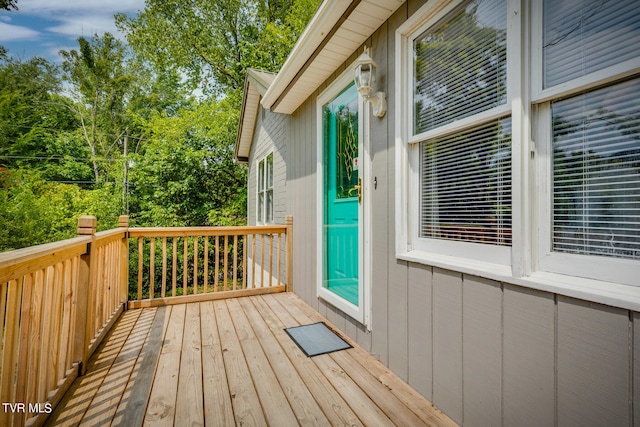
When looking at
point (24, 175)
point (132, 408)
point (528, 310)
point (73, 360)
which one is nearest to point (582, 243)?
point (528, 310)

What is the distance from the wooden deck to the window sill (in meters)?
0.81

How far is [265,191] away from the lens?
6.18m

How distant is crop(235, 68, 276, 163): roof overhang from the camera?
5.57 metres

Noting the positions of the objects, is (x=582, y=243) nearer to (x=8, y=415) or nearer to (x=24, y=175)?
(x=8, y=415)

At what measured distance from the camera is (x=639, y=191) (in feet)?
3.35

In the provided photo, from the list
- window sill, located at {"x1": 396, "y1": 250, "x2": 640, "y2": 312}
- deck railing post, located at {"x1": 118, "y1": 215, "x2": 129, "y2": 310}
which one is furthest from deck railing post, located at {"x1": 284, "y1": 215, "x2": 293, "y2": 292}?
window sill, located at {"x1": 396, "y1": 250, "x2": 640, "y2": 312}

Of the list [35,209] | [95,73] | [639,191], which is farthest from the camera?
[95,73]

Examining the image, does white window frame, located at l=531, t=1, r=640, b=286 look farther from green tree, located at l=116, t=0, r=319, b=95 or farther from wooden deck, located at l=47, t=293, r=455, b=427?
green tree, located at l=116, t=0, r=319, b=95

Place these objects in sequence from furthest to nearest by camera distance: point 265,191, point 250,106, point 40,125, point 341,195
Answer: point 40,125, point 250,106, point 265,191, point 341,195

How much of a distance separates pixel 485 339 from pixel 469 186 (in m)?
0.74

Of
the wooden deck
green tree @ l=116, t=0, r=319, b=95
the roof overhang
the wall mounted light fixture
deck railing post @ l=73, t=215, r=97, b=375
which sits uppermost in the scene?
green tree @ l=116, t=0, r=319, b=95

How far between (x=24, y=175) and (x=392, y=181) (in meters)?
13.3

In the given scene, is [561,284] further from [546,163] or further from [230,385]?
[230,385]

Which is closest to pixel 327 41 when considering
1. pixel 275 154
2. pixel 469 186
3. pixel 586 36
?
pixel 469 186
